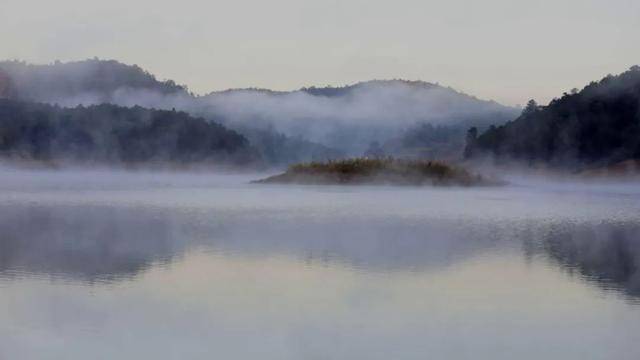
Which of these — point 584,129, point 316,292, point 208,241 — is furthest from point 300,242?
point 584,129

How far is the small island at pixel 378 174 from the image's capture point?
244ft

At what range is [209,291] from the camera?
12.9 m

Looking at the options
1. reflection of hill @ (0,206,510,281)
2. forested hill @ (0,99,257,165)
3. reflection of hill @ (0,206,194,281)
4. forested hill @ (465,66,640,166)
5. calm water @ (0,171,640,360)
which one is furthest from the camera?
forested hill @ (0,99,257,165)

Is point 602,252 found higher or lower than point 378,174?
lower

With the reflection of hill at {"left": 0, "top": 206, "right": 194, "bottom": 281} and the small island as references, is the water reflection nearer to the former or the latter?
the reflection of hill at {"left": 0, "top": 206, "right": 194, "bottom": 281}

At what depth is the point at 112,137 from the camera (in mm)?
132000

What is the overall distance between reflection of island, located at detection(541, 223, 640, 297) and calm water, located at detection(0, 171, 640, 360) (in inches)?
1.5

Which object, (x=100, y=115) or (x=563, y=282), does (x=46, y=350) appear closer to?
(x=563, y=282)

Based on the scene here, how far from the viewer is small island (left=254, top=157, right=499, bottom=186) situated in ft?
244

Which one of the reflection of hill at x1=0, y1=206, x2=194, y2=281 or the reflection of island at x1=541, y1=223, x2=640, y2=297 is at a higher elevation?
the reflection of island at x1=541, y1=223, x2=640, y2=297

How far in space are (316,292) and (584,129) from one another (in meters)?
87.6

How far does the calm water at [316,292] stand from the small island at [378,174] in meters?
49.8

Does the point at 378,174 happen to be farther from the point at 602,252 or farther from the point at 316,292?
the point at 316,292

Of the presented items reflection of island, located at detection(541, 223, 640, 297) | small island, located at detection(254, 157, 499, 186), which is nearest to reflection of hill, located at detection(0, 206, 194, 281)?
reflection of island, located at detection(541, 223, 640, 297)
